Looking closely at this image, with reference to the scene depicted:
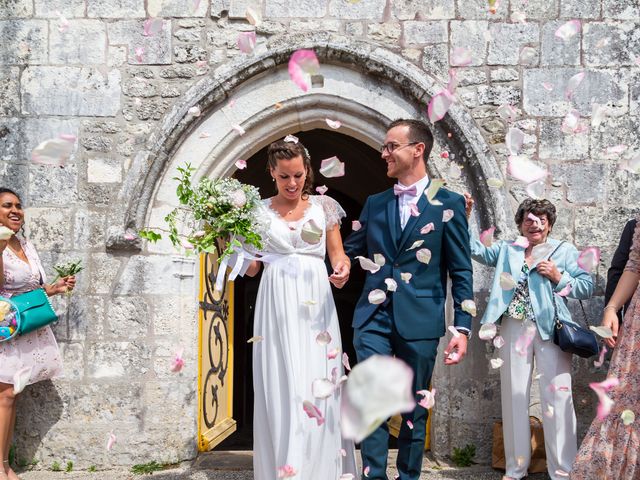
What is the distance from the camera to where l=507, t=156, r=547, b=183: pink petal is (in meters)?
5.04

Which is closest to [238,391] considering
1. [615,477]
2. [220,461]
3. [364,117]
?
[220,461]

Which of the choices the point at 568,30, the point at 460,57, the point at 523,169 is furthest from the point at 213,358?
the point at 568,30

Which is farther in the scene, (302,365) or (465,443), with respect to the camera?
(465,443)

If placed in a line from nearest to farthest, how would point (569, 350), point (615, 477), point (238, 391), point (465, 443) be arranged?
point (615, 477) < point (569, 350) < point (465, 443) < point (238, 391)

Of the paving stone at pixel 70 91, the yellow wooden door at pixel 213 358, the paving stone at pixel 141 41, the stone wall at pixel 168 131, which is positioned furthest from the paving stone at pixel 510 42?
the paving stone at pixel 70 91

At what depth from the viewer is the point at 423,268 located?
3701mm

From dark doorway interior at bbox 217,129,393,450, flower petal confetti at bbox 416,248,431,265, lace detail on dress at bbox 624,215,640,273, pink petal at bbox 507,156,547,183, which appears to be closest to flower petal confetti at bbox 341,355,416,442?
flower petal confetti at bbox 416,248,431,265

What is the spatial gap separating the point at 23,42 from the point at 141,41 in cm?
80

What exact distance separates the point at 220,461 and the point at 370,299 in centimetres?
203

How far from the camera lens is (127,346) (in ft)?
16.7

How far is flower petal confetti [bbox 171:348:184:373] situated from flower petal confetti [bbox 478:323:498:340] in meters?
1.82

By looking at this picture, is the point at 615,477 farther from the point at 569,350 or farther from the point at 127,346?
the point at 127,346

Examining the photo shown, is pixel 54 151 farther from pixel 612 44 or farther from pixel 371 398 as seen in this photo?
pixel 612 44

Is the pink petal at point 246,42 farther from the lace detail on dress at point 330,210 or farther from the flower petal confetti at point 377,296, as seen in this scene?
the flower petal confetti at point 377,296
